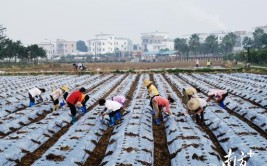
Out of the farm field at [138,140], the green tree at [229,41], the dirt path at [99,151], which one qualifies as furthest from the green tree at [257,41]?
the dirt path at [99,151]

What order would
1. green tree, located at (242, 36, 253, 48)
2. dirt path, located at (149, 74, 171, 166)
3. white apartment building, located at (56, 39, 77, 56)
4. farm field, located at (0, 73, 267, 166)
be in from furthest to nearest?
1. white apartment building, located at (56, 39, 77, 56)
2. green tree, located at (242, 36, 253, 48)
3. dirt path, located at (149, 74, 171, 166)
4. farm field, located at (0, 73, 267, 166)

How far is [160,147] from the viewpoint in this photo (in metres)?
8.64

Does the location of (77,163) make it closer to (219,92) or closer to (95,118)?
(95,118)

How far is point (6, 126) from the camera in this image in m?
10.7

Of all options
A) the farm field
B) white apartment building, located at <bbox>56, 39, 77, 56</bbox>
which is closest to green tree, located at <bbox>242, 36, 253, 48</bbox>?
the farm field

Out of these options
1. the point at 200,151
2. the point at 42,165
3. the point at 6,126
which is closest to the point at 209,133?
the point at 200,151

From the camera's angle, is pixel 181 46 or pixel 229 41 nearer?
pixel 229 41

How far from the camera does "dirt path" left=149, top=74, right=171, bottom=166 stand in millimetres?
7535

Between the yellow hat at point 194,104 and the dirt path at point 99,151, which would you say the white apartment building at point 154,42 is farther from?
the dirt path at point 99,151

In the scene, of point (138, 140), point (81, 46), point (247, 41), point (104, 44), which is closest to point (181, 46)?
point (247, 41)

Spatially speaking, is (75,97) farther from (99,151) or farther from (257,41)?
(257,41)

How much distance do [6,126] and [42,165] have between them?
4.40m

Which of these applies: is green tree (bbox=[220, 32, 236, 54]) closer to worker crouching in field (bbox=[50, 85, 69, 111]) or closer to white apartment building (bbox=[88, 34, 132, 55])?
worker crouching in field (bbox=[50, 85, 69, 111])

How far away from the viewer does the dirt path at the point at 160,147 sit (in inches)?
297
